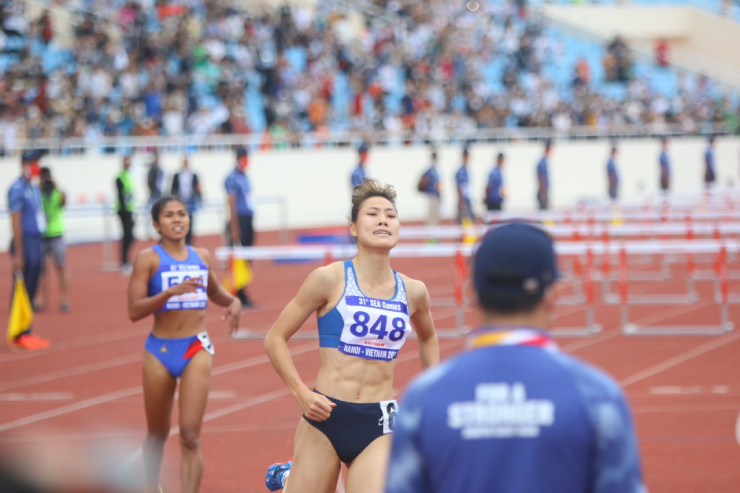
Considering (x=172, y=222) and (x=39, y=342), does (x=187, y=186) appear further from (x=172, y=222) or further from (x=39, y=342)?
(x=172, y=222)

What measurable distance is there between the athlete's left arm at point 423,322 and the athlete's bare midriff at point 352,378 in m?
0.25

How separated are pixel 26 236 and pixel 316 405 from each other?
28.9 feet

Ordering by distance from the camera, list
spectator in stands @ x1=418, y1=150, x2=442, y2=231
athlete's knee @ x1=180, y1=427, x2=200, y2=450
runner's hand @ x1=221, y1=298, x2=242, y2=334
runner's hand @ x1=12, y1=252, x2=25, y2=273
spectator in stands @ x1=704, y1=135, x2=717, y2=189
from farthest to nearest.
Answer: spectator in stands @ x1=704, y1=135, x2=717, y2=189, spectator in stands @ x1=418, y1=150, x2=442, y2=231, runner's hand @ x1=12, y1=252, x2=25, y2=273, runner's hand @ x1=221, y1=298, x2=242, y2=334, athlete's knee @ x1=180, y1=427, x2=200, y2=450

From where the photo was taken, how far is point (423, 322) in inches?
187

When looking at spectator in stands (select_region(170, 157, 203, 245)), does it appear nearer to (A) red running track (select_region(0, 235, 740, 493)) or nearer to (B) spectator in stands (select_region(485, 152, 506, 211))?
(A) red running track (select_region(0, 235, 740, 493))

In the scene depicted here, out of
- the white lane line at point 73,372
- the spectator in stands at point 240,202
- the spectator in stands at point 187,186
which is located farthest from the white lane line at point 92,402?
the spectator in stands at point 187,186

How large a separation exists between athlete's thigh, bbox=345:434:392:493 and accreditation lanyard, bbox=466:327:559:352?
6.66 feet

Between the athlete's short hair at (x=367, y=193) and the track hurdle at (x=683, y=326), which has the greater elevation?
the athlete's short hair at (x=367, y=193)

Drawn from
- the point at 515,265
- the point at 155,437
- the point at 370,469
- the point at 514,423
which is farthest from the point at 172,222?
the point at 514,423

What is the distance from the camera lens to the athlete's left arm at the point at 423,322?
4.73 m

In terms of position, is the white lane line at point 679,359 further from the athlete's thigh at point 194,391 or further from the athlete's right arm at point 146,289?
the athlete's right arm at point 146,289

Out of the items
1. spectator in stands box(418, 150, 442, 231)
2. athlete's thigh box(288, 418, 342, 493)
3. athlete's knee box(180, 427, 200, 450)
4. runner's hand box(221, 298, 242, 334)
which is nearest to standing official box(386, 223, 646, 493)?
athlete's thigh box(288, 418, 342, 493)

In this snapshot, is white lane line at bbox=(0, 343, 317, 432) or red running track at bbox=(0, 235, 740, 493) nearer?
red running track at bbox=(0, 235, 740, 493)

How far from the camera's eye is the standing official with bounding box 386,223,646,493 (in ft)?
7.59
